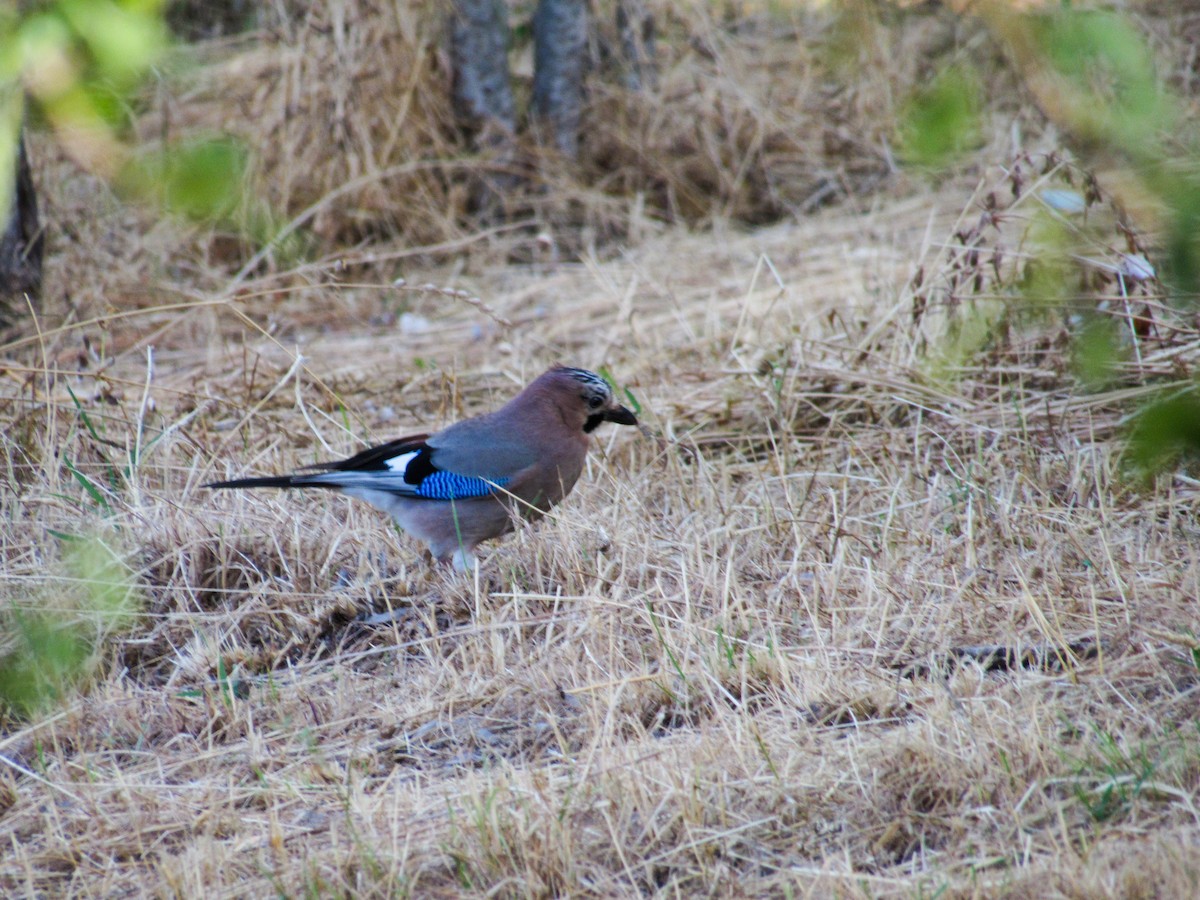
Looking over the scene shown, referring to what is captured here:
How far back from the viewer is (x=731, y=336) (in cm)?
572

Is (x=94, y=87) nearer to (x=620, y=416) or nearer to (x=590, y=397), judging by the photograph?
(x=590, y=397)

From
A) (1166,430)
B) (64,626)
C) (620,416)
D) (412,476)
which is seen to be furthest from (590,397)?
(1166,430)

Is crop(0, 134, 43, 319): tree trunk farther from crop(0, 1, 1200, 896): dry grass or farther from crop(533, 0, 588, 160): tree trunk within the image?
crop(533, 0, 588, 160): tree trunk

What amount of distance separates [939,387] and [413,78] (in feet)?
14.4

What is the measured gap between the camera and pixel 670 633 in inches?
128

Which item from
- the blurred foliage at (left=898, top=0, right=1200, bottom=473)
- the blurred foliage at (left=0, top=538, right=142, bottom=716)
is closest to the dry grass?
the blurred foliage at (left=0, top=538, right=142, bottom=716)

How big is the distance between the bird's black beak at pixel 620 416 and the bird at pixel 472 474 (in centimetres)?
Answer: 10

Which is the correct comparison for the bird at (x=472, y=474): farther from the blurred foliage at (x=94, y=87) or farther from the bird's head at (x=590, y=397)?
the blurred foliage at (x=94, y=87)

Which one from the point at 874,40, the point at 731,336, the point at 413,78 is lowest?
the point at 731,336

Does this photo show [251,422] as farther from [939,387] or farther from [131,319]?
[939,387]

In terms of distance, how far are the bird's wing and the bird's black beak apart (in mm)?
470

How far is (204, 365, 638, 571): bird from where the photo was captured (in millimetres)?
3949

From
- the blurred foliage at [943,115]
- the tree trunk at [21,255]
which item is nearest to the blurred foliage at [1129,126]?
the blurred foliage at [943,115]

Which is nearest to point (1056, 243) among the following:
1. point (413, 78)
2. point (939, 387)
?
point (939, 387)
